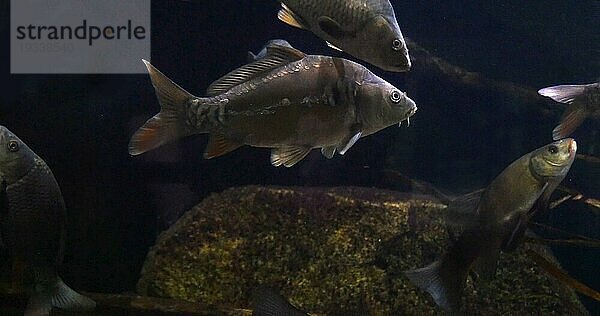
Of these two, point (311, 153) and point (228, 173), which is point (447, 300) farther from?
point (228, 173)

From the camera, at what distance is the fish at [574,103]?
96.3 inches

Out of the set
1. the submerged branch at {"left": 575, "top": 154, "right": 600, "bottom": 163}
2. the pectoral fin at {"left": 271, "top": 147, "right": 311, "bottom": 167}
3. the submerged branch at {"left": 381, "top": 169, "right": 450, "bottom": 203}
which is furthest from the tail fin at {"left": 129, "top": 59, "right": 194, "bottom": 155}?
the submerged branch at {"left": 575, "top": 154, "right": 600, "bottom": 163}

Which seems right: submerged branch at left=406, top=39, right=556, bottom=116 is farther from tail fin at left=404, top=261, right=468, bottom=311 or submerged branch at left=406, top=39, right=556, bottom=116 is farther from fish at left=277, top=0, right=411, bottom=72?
tail fin at left=404, top=261, right=468, bottom=311

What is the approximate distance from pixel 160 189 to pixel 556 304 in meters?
1.62

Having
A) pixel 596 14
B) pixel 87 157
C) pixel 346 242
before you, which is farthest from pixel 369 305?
pixel 596 14

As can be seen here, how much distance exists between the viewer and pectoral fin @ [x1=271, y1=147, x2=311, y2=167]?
6.58 ft

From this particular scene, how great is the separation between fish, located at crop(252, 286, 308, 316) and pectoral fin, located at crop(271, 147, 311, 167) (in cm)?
45

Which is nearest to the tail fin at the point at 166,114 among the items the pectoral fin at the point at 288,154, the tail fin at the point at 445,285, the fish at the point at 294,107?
the fish at the point at 294,107

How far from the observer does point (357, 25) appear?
1.82 meters

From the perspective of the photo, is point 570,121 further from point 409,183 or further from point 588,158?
point 409,183

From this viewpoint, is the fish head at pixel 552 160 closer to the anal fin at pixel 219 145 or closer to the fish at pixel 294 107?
the fish at pixel 294 107

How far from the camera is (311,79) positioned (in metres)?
1.97

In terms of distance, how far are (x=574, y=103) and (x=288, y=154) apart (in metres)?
1.21

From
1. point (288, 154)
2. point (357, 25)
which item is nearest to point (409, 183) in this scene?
point (288, 154)
